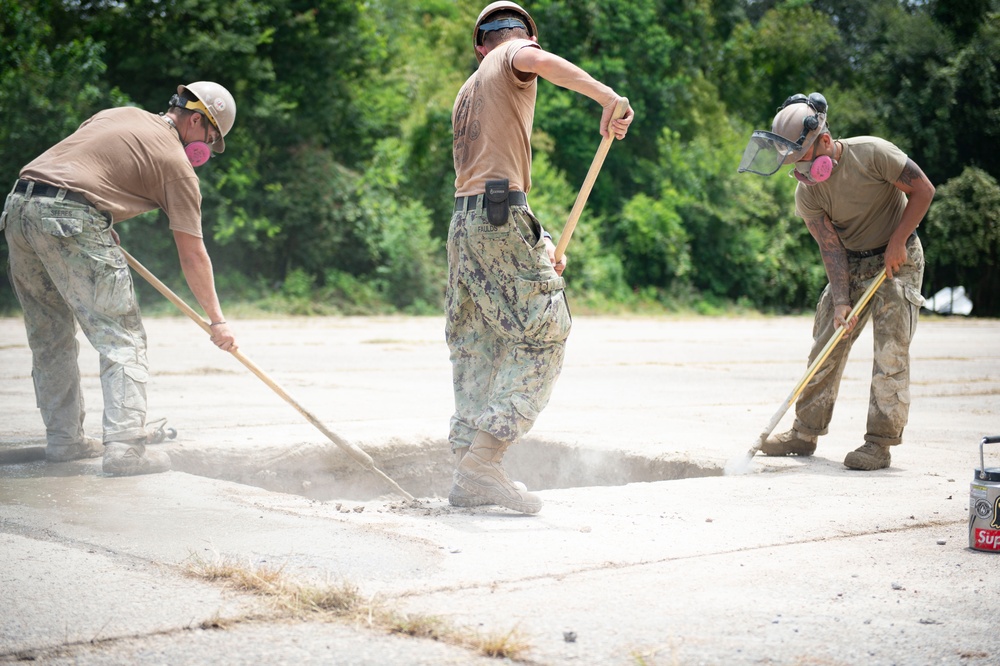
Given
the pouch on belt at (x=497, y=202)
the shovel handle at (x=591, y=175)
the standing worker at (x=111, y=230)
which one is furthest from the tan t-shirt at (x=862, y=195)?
the standing worker at (x=111, y=230)

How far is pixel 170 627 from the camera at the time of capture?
2.75 metres

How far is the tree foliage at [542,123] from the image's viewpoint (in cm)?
1995

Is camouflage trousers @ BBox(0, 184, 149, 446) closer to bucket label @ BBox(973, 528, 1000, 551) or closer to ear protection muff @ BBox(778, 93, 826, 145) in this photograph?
ear protection muff @ BBox(778, 93, 826, 145)

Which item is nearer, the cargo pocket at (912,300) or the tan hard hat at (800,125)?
the tan hard hat at (800,125)

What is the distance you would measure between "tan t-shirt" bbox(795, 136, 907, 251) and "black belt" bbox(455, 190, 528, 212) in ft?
7.33

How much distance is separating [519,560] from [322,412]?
381 centimetres

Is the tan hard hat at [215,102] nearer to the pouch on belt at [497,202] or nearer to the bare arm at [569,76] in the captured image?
the pouch on belt at [497,202]

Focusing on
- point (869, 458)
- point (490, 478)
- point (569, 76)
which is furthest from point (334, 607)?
point (869, 458)

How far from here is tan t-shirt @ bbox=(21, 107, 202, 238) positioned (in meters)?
5.07

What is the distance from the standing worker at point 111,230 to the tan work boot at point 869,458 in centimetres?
311

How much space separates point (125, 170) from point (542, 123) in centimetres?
2262

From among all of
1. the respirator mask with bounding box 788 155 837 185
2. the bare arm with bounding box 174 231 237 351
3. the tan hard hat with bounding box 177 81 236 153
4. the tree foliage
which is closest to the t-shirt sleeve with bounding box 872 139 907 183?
the respirator mask with bounding box 788 155 837 185

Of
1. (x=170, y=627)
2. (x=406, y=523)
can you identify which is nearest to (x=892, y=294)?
(x=406, y=523)

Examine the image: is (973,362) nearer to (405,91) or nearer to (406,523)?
(406,523)
